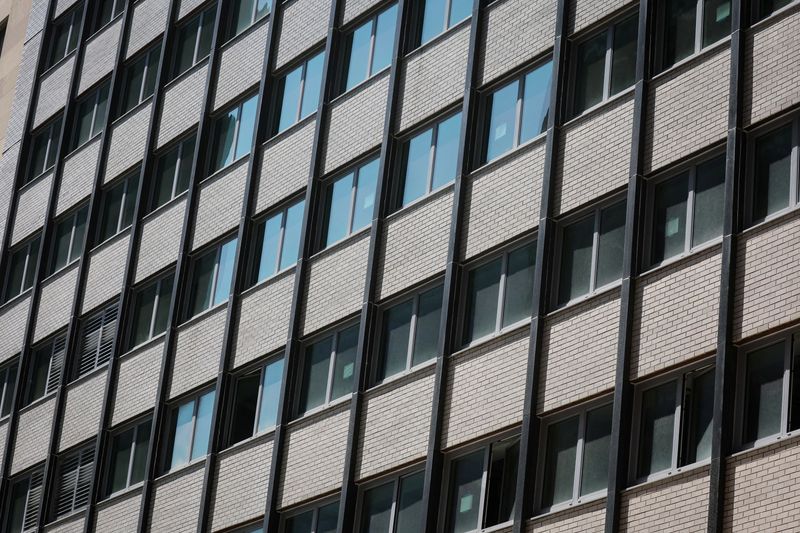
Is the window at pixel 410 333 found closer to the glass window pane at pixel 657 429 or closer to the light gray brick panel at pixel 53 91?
the glass window pane at pixel 657 429

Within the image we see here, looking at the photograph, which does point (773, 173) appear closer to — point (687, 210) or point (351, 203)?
point (687, 210)

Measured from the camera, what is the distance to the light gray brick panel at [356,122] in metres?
31.7

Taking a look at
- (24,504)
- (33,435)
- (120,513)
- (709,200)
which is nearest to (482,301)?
(709,200)

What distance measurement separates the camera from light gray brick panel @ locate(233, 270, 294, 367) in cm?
3203

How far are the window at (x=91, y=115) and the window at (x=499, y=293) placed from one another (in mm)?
16894

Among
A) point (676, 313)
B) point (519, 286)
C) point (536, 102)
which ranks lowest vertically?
point (676, 313)

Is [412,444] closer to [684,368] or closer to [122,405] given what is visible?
[684,368]

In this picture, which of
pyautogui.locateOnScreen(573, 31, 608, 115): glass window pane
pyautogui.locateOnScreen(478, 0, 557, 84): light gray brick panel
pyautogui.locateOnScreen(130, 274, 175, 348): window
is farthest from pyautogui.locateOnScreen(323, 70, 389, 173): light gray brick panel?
pyautogui.locateOnScreen(130, 274, 175, 348): window

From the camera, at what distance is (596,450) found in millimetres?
24234

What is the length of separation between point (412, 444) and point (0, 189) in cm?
2157

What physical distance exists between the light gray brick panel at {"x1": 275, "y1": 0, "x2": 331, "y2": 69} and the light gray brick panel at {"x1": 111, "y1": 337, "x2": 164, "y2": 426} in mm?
6810

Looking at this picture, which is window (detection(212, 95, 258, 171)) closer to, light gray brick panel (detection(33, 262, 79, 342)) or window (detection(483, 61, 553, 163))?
light gray brick panel (detection(33, 262, 79, 342))

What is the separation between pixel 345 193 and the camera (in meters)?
32.1

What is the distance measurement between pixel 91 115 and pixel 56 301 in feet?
17.5
